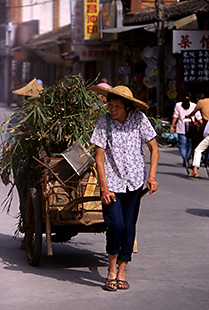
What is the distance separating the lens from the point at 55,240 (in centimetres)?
723

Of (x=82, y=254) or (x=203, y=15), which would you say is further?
(x=203, y=15)

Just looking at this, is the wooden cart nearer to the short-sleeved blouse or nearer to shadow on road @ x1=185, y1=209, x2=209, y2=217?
the short-sleeved blouse

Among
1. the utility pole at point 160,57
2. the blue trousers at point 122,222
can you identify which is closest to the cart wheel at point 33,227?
the blue trousers at point 122,222

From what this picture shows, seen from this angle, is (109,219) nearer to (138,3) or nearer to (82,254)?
(82,254)

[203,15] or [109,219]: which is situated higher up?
[203,15]

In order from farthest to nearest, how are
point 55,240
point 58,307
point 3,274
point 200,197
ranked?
point 200,197, point 55,240, point 3,274, point 58,307

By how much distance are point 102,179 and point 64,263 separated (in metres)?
1.48

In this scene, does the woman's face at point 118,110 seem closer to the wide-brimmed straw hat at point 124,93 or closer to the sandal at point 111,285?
the wide-brimmed straw hat at point 124,93

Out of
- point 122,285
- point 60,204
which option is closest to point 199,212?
point 60,204

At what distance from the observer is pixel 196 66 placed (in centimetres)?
2356

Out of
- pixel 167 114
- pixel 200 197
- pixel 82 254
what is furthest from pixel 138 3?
pixel 82 254

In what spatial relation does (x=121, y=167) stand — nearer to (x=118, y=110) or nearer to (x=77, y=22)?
(x=118, y=110)

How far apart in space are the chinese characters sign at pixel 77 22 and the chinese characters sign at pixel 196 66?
13.8 metres

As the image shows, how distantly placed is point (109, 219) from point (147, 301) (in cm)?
74
